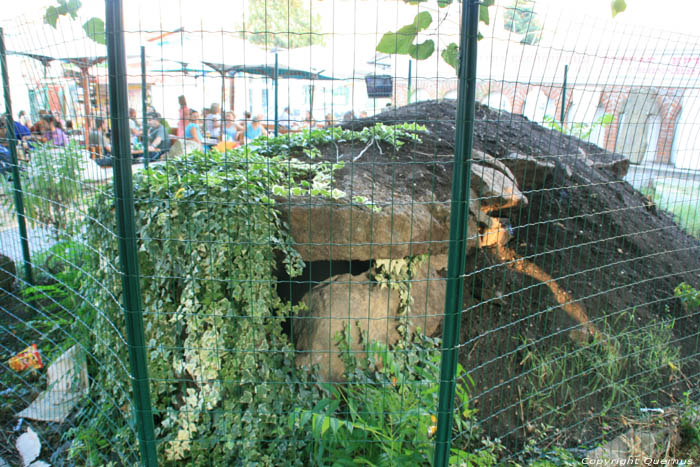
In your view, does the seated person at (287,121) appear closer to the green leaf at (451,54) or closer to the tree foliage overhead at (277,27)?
the tree foliage overhead at (277,27)

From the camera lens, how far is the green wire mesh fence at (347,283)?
2.32 m

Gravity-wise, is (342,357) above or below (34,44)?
below

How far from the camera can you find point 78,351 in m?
3.35

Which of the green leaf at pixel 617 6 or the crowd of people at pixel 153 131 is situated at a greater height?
the green leaf at pixel 617 6

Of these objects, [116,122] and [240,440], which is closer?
[116,122]

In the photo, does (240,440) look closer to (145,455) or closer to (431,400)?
(145,455)

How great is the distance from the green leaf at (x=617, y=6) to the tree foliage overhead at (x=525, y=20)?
423mm

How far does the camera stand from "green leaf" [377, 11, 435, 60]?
223cm

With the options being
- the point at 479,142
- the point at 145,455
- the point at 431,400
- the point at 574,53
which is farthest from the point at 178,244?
the point at 479,142

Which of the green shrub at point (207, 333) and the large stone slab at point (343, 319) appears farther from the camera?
the large stone slab at point (343, 319)

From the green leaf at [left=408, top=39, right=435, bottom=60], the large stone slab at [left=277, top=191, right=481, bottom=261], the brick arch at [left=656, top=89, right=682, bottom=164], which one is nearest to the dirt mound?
the large stone slab at [left=277, top=191, right=481, bottom=261]

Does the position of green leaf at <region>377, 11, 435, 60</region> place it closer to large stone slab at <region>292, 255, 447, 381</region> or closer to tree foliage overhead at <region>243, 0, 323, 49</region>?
tree foliage overhead at <region>243, 0, 323, 49</region>

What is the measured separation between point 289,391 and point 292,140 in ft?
7.10

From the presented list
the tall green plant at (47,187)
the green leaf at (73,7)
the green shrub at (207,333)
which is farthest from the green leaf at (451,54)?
the tall green plant at (47,187)
